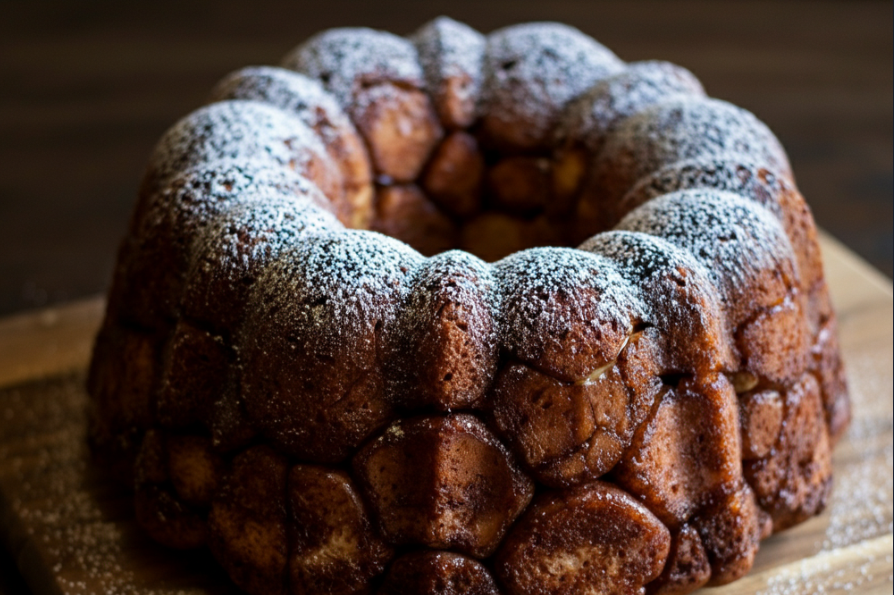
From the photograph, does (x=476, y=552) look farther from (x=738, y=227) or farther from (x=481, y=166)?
(x=481, y=166)

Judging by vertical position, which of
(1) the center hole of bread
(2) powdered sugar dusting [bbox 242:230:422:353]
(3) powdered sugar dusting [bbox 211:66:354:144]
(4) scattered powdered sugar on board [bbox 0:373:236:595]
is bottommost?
(4) scattered powdered sugar on board [bbox 0:373:236:595]

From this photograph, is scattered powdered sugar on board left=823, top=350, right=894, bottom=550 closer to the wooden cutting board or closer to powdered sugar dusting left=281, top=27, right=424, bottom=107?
the wooden cutting board

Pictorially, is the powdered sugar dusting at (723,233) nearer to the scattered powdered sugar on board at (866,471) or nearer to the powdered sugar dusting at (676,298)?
the powdered sugar dusting at (676,298)

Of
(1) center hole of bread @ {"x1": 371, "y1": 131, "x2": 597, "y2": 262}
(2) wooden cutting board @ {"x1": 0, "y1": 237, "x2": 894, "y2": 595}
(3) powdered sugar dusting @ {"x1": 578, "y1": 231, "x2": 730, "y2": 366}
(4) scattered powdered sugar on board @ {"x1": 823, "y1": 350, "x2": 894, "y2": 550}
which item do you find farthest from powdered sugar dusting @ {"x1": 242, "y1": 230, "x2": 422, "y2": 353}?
(4) scattered powdered sugar on board @ {"x1": 823, "y1": 350, "x2": 894, "y2": 550}

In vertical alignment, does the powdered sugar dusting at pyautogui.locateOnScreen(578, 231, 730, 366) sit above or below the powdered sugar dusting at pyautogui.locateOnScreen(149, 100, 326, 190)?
above

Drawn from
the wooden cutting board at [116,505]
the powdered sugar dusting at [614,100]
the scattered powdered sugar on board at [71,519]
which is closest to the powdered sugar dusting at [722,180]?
the powdered sugar dusting at [614,100]

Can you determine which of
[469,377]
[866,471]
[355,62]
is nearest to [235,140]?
[355,62]

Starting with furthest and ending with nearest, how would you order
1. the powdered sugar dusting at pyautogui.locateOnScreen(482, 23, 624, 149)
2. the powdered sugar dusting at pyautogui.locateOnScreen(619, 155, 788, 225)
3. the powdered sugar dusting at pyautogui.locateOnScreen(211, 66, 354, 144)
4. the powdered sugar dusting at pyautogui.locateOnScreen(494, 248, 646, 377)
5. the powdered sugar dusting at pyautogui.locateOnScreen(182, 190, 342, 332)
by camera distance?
1. the powdered sugar dusting at pyautogui.locateOnScreen(482, 23, 624, 149)
2. the powdered sugar dusting at pyautogui.locateOnScreen(211, 66, 354, 144)
3. the powdered sugar dusting at pyautogui.locateOnScreen(619, 155, 788, 225)
4. the powdered sugar dusting at pyautogui.locateOnScreen(182, 190, 342, 332)
5. the powdered sugar dusting at pyautogui.locateOnScreen(494, 248, 646, 377)

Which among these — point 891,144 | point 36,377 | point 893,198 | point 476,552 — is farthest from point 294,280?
point 891,144
